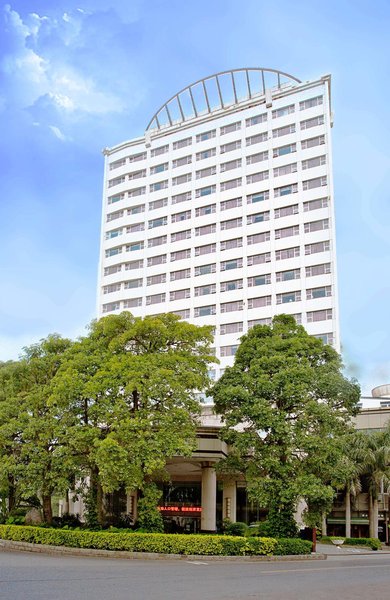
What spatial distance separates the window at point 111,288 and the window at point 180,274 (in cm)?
664

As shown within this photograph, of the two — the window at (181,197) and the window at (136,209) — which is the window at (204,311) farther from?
the window at (136,209)

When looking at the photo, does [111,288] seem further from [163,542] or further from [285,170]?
[163,542]

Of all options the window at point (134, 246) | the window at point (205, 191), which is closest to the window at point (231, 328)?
the window at point (134, 246)

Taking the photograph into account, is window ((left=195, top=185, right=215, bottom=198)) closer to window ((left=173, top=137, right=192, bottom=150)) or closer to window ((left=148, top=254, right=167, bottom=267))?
window ((left=173, top=137, right=192, bottom=150))

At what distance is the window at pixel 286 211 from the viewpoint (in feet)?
183

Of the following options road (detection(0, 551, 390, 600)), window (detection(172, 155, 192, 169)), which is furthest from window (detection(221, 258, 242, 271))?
road (detection(0, 551, 390, 600))

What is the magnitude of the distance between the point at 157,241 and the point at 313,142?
18.5 metres

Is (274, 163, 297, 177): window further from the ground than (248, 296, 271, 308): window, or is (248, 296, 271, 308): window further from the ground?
(274, 163, 297, 177): window

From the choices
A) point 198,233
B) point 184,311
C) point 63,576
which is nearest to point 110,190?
point 198,233

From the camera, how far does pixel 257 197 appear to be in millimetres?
58312

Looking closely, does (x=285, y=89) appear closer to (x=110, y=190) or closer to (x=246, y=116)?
(x=246, y=116)

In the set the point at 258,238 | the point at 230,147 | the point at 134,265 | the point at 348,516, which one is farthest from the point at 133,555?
the point at 230,147

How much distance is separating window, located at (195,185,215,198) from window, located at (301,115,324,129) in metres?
10.7

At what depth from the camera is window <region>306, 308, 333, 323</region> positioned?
169 ft
